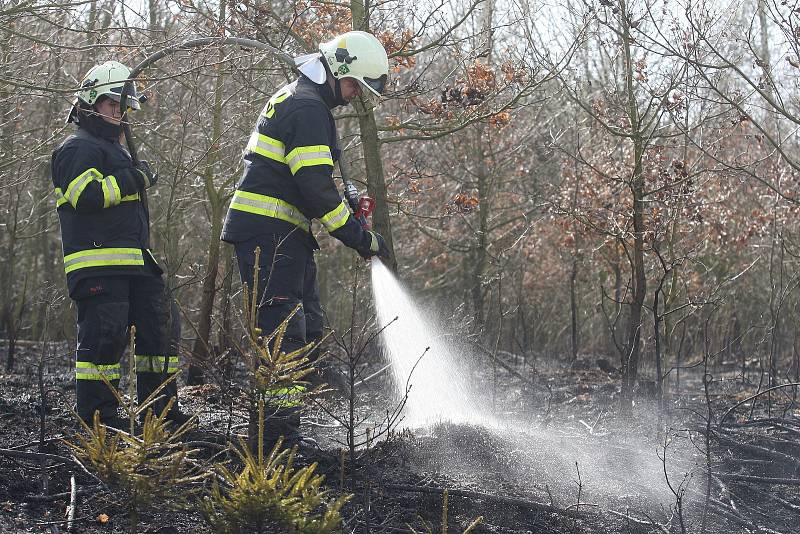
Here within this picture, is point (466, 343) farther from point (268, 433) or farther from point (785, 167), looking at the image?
point (785, 167)

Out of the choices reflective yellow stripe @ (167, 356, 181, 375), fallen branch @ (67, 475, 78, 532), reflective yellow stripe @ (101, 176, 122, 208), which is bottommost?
fallen branch @ (67, 475, 78, 532)

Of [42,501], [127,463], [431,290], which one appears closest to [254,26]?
[42,501]

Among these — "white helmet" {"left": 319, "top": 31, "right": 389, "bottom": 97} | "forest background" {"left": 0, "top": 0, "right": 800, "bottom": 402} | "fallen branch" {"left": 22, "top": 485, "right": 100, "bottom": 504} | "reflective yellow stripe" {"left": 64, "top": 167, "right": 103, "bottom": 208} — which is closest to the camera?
"fallen branch" {"left": 22, "top": 485, "right": 100, "bottom": 504}

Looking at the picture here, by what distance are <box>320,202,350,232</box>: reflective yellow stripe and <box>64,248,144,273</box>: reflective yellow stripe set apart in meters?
1.11

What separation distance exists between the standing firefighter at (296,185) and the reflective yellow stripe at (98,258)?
1.86 feet

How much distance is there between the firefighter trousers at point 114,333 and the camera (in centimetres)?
496

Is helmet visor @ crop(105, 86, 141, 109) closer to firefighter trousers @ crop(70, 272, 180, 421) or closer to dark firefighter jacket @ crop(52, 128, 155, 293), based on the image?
dark firefighter jacket @ crop(52, 128, 155, 293)

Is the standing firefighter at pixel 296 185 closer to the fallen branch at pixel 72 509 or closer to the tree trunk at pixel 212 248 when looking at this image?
the fallen branch at pixel 72 509

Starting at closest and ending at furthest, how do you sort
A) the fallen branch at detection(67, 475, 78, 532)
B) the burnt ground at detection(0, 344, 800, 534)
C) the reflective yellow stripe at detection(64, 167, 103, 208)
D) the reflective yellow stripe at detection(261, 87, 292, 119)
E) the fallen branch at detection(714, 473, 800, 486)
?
the fallen branch at detection(67, 475, 78, 532) → the burnt ground at detection(0, 344, 800, 534) → the fallen branch at detection(714, 473, 800, 486) → the reflective yellow stripe at detection(64, 167, 103, 208) → the reflective yellow stripe at detection(261, 87, 292, 119)

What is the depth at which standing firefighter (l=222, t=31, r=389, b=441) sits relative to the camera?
5070 millimetres

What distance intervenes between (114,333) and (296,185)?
4.27 ft

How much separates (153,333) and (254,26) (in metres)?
2.78

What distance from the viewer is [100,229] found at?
16.6 ft

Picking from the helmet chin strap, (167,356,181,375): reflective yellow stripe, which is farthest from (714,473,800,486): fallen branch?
(167,356,181,375): reflective yellow stripe
